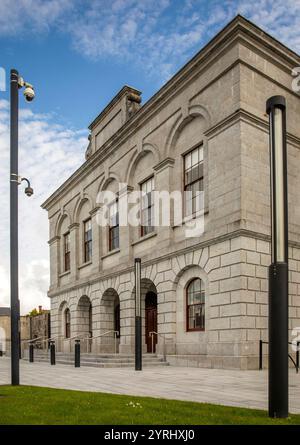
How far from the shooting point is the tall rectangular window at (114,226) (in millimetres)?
24859

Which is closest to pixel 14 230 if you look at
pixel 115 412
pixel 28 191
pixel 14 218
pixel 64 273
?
pixel 14 218

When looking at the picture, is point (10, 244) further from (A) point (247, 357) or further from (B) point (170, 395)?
(A) point (247, 357)

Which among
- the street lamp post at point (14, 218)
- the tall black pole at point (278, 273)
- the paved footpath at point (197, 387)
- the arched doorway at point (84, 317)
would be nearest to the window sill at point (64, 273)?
the arched doorway at point (84, 317)

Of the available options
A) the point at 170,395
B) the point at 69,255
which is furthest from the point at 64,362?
the point at 170,395

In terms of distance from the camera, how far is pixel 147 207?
22.0 meters

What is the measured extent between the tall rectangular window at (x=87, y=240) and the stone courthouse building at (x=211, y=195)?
3.57 metres

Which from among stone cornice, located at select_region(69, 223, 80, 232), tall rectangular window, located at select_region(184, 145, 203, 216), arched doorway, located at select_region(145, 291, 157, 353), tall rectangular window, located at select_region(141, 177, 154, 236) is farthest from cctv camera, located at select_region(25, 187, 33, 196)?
stone cornice, located at select_region(69, 223, 80, 232)

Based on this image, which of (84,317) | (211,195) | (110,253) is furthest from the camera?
(84,317)

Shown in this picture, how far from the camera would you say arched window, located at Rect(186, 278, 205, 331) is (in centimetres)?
1773

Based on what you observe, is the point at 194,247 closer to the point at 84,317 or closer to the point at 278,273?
the point at 278,273

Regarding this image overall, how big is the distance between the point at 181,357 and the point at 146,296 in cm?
537

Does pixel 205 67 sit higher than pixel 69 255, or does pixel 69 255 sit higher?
pixel 205 67

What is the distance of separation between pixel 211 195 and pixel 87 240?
12793 mm
